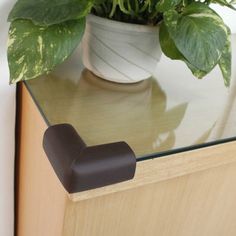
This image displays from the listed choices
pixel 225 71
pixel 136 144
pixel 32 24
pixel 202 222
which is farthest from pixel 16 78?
pixel 202 222

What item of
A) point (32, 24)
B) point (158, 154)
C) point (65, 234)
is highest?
point (32, 24)

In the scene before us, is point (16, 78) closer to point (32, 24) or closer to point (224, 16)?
point (32, 24)

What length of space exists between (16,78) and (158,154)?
9.0 inches

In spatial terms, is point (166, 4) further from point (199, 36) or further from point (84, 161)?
point (84, 161)

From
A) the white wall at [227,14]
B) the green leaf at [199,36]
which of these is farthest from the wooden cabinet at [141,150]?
the white wall at [227,14]

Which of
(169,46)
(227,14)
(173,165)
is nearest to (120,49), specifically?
(169,46)

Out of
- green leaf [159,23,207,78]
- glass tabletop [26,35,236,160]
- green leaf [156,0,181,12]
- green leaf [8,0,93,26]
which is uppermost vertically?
green leaf [156,0,181,12]

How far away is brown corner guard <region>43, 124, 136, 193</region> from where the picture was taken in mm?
429

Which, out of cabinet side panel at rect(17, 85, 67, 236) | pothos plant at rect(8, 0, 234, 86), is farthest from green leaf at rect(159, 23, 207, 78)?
cabinet side panel at rect(17, 85, 67, 236)

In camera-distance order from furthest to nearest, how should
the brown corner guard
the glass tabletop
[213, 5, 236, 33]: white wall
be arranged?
[213, 5, 236, 33]: white wall → the glass tabletop → the brown corner guard

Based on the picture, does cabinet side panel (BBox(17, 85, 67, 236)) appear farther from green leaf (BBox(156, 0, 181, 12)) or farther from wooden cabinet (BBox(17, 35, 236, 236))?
green leaf (BBox(156, 0, 181, 12))

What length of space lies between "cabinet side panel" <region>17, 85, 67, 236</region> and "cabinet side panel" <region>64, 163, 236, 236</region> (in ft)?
0.15

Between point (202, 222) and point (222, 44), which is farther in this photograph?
point (202, 222)

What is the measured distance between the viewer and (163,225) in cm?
63
